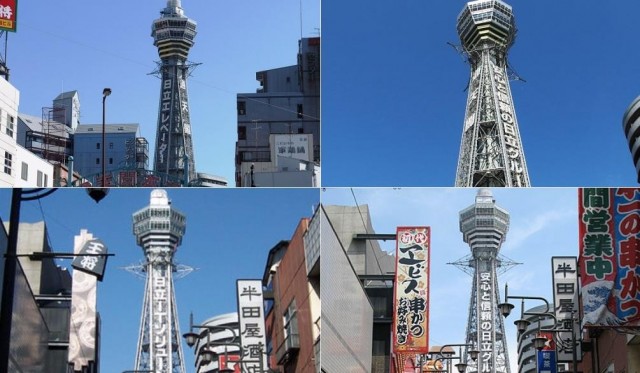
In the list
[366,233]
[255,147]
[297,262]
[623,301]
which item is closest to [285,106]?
[255,147]

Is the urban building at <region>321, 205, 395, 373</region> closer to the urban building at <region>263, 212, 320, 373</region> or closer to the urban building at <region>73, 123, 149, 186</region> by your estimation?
the urban building at <region>263, 212, 320, 373</region>

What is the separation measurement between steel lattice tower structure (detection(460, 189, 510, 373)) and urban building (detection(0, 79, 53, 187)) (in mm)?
106066

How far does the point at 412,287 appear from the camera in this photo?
126 ft

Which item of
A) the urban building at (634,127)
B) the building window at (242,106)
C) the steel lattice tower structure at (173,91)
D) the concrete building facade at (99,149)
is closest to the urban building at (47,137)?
the concrete building facade at (99,149)

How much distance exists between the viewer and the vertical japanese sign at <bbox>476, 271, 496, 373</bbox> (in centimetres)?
16650

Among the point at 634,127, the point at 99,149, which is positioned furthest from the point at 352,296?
the point at 99,149

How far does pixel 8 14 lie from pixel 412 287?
22515 millimetres

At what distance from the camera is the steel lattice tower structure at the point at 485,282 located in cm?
16725

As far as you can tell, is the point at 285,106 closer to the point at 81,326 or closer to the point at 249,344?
the point at 81,326

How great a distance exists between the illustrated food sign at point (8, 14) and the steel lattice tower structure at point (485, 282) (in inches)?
4707

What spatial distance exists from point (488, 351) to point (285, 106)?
98700 mm

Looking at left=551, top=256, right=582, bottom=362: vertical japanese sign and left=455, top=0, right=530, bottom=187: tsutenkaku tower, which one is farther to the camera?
left=455, top=0, right=530, bottom=187: tsutenkaku tower

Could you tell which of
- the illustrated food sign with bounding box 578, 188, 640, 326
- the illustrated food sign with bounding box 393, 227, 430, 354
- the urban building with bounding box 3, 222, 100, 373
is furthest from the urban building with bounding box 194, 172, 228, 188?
the illustrated food sign with bounding box 578, 188, 640, 326

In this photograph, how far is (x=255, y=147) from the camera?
82.0 m
